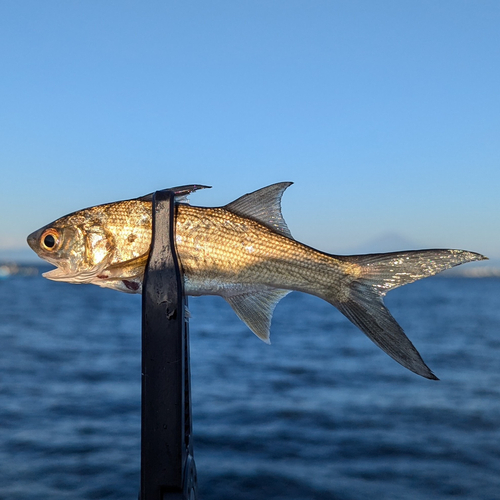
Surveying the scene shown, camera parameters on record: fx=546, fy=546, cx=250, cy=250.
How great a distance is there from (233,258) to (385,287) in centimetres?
92

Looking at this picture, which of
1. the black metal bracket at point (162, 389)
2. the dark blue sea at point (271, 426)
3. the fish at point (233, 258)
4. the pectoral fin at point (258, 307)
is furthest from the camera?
the dark blue sea at point (271, 426)

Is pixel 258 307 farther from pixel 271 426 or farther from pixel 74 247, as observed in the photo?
pixel 271 426

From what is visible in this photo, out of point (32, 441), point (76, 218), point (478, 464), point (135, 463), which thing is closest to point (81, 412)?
point (32, 441)

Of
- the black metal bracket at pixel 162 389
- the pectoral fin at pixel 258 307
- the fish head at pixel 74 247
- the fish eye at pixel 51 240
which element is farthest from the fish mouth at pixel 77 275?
the pectoral fin at pixel 258 307

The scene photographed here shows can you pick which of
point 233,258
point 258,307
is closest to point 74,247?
point 233,258

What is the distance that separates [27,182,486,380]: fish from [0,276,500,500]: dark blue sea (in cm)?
1009

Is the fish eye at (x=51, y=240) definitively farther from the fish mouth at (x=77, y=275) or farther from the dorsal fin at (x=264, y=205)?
the dorsal fin at (x=264, y=205)

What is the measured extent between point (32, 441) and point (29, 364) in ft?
42.5

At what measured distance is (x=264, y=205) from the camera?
3.46 metres

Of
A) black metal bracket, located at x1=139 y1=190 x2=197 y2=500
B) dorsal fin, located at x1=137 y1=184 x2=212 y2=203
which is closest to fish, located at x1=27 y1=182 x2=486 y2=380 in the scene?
dorsal fin, located at x1=137 y1=184 x2=212 y2=203

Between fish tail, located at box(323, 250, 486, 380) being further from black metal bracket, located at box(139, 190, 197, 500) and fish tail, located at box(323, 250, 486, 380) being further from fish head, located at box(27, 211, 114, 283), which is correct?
fish head, located at box(27, 211, 114, 283)

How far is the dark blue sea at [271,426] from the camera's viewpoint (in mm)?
12719

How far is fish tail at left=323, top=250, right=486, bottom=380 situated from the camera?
110 inches

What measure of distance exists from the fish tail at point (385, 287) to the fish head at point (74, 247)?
1428 mm
